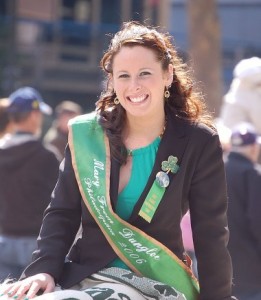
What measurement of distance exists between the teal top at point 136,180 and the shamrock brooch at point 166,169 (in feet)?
0.19

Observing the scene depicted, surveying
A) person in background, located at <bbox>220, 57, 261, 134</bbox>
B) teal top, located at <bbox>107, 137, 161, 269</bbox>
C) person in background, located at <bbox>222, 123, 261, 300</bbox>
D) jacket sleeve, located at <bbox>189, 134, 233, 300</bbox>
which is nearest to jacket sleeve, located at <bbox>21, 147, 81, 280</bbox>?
teal top, located at <bbox>107, 137, 161, 269</bbox>

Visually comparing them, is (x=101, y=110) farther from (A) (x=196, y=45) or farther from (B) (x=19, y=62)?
(B) (x=19, y=62)

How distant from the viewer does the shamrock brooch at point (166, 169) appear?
3539 mm

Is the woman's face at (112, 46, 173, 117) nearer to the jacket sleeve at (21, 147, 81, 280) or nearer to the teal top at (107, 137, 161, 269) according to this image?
the teal top at (107, 137, 161, 269)

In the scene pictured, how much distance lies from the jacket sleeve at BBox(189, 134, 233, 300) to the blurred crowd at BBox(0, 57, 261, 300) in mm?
2101

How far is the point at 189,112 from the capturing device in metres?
3.79

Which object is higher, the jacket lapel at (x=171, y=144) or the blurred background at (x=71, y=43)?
the jacket lapel at (x=171, y=144)

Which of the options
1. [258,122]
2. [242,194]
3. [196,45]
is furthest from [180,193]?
[196,45]

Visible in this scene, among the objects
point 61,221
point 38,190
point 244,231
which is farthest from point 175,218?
point 38,190

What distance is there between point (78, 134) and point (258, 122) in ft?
16.3

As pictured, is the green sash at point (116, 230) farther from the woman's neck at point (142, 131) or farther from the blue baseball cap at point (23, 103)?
the blue baseball cap at point (23, 103)

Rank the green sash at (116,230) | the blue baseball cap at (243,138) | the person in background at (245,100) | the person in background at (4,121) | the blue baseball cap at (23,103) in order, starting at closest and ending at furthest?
1. the green sash at (116,230)
2. the blue baseball cap at (243,138)
3. the blue baseball cap at (23,103)
4. the person in background at (4,121)
5. the person in background at (245,100)

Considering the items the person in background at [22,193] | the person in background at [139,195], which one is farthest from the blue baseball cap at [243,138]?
the person in background at [139,195]

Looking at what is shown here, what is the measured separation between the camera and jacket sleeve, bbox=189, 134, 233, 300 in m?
3.61
